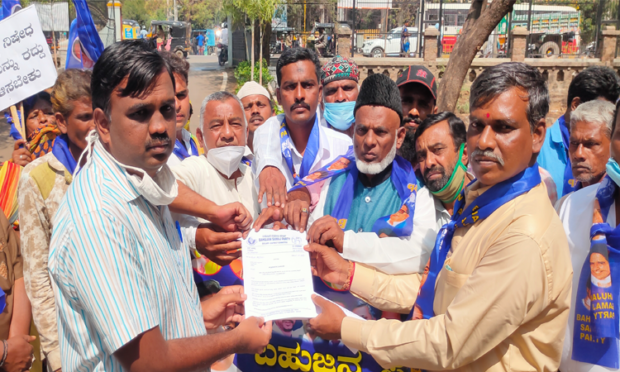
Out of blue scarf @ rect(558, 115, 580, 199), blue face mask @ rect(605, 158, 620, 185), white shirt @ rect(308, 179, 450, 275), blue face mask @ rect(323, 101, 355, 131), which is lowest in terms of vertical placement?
white shirt @ rect(308, 179, 450, 275)

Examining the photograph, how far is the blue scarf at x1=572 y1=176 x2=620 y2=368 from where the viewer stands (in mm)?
2096

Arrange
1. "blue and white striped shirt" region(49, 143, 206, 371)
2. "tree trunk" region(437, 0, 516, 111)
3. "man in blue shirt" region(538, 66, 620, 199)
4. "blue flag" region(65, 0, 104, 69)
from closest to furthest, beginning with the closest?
"blue and white striped shirt" region(49, 143, 206, 371), "blue flag" region(65, 0, 104, 69), "man in blue shirt" region(538, 66, 620, 199), "tree trunk" region(437, 0, 516, 111)

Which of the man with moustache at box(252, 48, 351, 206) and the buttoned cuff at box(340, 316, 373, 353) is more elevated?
the man with moustache at box(252, 48, 351, 206)

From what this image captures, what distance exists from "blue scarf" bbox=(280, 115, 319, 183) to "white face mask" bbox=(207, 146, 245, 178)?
0.41 meters

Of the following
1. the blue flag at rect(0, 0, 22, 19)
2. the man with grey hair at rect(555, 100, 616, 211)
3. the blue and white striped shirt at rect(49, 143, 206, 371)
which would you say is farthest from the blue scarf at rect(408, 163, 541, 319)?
the blue flag at rect(0, 0, 22, 19)

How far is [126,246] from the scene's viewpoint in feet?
5.18

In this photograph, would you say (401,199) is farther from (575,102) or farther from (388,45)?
(388,45)

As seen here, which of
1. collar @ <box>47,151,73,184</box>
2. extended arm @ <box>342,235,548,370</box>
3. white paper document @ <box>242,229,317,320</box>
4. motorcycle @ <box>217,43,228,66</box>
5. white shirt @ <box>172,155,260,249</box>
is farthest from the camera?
motorcycle @ <box>217,43,228,66</box>

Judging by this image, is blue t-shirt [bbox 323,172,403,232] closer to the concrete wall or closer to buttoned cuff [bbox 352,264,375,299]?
buttoned cuff [bbox 352,264,375,299]

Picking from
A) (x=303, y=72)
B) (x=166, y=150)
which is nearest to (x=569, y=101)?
(x=303, y=72)

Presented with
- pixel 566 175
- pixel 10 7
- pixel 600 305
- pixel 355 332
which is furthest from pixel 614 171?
pixel 10 7

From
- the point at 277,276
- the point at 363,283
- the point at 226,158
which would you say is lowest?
the point at 363,283

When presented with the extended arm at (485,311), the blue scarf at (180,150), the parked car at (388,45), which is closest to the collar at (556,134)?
the extended arm at (485,311)

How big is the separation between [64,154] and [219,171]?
0.94 meters
